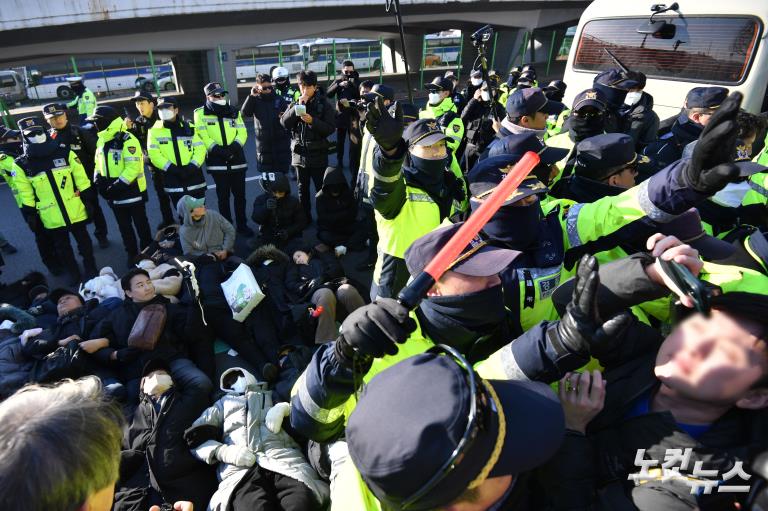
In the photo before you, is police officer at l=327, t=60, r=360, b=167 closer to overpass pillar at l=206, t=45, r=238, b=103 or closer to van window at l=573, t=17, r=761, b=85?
van window at l=573, t=17, r=761, b=85

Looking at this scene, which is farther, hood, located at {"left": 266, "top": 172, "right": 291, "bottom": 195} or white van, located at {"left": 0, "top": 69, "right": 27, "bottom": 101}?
white van, located at {"left": 0, "top": 69, "right": 27, "bottom": 101}

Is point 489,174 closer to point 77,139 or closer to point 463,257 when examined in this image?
point 463,257

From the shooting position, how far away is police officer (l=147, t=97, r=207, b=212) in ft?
18.1

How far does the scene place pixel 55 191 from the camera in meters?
4.86

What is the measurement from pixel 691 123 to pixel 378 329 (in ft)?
13.5

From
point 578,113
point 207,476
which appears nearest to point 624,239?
point 578,113

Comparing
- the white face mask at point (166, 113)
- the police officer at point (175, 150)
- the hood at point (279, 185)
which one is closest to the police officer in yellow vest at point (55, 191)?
the police officer at point (175, 150)

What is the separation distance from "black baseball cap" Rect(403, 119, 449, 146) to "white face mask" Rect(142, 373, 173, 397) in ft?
7.63

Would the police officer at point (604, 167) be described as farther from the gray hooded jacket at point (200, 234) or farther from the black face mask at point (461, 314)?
the gray hooded jacket at point (200, 234)

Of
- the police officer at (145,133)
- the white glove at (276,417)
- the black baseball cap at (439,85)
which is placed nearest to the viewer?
the white glove at (276,417)

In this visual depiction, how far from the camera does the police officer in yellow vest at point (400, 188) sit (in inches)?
95.6

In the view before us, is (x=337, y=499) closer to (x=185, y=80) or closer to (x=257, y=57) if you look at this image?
(x=185, y=80)

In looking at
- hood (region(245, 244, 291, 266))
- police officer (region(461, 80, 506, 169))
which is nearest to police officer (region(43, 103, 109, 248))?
hood (region(245, 244, 291, 266))

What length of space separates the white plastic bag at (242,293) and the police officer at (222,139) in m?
2.23
